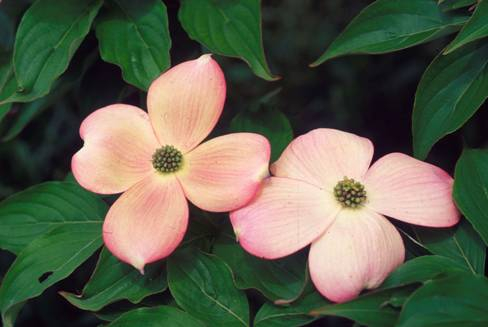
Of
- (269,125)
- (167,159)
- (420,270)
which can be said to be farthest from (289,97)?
(420,270)

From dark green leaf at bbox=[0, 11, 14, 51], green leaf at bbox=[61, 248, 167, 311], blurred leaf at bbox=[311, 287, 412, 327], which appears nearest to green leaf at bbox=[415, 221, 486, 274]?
blurred leaf at bbox=[311, 287, 412, 327]

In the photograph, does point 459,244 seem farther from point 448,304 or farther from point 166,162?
point 166,162

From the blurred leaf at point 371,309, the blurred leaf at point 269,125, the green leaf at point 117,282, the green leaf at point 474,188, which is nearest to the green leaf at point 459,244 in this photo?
the green leaf at point 474,188

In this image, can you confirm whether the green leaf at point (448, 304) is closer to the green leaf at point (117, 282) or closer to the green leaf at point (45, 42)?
the green leaf at point (117, 282)

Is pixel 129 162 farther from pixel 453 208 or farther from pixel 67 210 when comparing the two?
pixel 453 208

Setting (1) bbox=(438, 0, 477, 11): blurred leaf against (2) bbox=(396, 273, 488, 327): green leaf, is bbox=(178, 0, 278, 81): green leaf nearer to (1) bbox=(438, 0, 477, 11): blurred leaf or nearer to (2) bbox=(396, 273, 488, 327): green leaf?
(1) bbox=(438, 0, 477, 11): blurred leaf

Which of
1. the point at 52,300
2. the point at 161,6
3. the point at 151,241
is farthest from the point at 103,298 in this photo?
the point at 52,300
